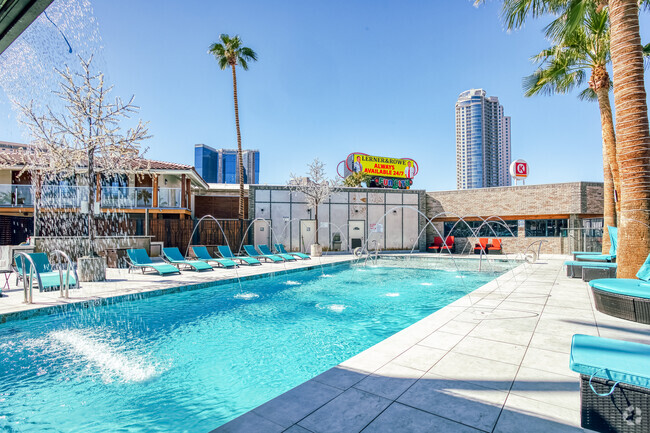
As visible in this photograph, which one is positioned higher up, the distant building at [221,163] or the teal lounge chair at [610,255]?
the distant building at [221,163]

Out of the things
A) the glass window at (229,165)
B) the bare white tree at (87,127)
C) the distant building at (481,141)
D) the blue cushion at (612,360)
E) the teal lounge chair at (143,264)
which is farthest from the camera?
the glass window at (229,165)

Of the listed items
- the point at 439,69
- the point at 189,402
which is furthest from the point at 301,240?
the point at 189,402

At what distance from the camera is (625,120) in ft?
21.5

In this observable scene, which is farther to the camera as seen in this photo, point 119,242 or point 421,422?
point 119,242

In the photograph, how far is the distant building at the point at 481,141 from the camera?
3167 inches

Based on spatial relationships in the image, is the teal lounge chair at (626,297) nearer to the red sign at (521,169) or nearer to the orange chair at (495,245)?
the orange chair at (495,245)

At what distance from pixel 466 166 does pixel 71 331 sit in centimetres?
9000

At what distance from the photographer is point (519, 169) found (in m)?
24.3

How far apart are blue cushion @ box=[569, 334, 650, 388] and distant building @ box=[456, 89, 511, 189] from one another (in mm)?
84569

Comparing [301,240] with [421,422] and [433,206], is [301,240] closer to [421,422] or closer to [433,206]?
[433,206]

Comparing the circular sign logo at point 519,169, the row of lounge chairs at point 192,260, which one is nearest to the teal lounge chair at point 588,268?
the row of lounge chairs at point 192,260

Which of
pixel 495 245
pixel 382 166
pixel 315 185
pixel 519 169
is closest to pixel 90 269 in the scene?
pixel 315 185

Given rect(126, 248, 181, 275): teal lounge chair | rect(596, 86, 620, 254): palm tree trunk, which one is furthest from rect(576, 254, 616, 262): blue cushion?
rect(126, 248, 181, 275): teal lounge chair

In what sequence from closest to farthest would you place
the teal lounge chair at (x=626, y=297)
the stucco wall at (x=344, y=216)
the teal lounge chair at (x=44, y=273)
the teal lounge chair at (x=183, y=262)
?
the teal lounge chair at (x=626, y=297) → the teal lounge chair at (x=44, y=273) → the teal lounge chair at (x=183, y=262) → the stucco wall at (x=344, y=216)
